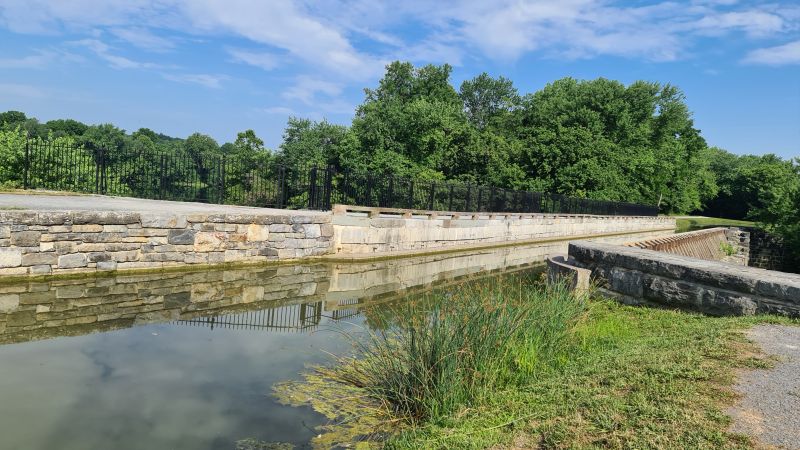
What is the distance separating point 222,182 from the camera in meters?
17.1

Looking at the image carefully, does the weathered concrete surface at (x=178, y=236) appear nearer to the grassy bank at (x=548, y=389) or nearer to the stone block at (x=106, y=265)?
the stone block at (x=106, y=265)

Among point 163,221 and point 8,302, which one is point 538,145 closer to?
point 163,221

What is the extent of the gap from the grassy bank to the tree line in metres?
21.6

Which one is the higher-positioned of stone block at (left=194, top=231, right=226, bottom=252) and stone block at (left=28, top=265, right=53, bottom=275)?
stone block at (left=194, top=231, right=226, bottom=252)

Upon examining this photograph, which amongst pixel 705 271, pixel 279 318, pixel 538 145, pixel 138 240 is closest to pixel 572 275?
pixel 705 271

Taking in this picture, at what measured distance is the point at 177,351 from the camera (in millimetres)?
5770

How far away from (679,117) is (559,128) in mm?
23020

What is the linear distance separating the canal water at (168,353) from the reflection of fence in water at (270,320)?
15 millimetres

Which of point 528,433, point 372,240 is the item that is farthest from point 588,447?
point 372,240

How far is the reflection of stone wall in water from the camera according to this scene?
6.71 metres

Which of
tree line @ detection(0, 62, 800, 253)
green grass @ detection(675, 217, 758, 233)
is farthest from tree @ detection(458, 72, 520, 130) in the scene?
green grass @ detection(675, 217, 758, 233)

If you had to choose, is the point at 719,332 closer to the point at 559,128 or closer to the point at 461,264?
the point at 461,264

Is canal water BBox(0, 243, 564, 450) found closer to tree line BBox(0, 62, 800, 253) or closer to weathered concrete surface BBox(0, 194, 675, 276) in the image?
weathered concrete surface BBox(0, 194, 675, 276)

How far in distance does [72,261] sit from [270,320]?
4.19 metres
